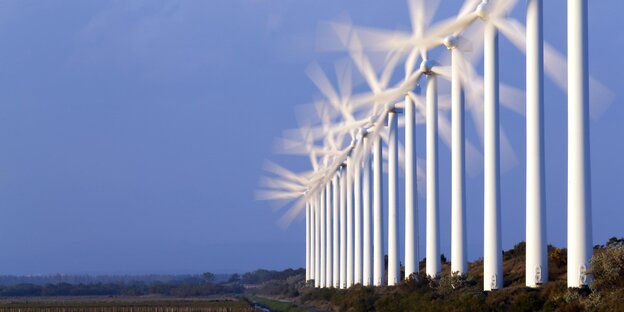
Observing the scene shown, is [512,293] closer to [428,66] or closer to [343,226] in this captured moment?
[428,66]

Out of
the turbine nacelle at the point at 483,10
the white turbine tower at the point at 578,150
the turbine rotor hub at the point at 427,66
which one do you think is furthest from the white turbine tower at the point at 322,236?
the white turbine tower at the point at 578,150

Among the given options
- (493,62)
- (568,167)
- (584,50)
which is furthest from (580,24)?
(493,62)

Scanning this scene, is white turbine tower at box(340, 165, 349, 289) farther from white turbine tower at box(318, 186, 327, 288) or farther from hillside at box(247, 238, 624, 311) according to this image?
hillside at box(247, 238, 624, 311)

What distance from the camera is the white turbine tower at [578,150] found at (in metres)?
38.6

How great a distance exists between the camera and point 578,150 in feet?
127

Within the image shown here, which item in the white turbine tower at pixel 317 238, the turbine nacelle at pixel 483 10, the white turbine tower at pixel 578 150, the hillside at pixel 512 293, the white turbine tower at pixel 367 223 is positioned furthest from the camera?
the white turbine tower at pixel 317 238

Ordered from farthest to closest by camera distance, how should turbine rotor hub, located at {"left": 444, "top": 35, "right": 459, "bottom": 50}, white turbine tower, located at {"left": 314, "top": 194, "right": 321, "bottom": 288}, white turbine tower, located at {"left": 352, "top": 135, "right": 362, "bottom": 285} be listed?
white turbine tower, located at {"left": 314, "top": 194, "right": 321, "bottom": 288}, white turbine tower, located at {"left": 352, "top": 135, "right": 362, "bottom": 285}, turbine rotor hub, located at {"left": 444, "top": 35, "right": 459, "bottom": 50}

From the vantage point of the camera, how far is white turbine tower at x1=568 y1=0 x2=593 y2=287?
38625 millimetres

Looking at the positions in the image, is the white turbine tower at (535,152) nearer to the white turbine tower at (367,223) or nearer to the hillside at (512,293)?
the hillside at (512,293)

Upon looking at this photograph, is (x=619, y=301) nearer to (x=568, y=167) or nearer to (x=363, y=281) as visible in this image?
(x=568, y=167)

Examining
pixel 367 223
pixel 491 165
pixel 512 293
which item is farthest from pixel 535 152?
pixel 367 223

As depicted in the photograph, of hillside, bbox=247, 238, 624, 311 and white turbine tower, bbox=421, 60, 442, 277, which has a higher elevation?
white turbine tower, bbox=421, 60, 442, 277

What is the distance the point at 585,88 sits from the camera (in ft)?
128

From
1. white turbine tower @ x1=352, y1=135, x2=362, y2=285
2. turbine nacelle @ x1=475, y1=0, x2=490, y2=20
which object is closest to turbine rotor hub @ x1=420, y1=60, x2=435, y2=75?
turbine nacelle @ x1=475, y1=0, x2=490, y2=20
